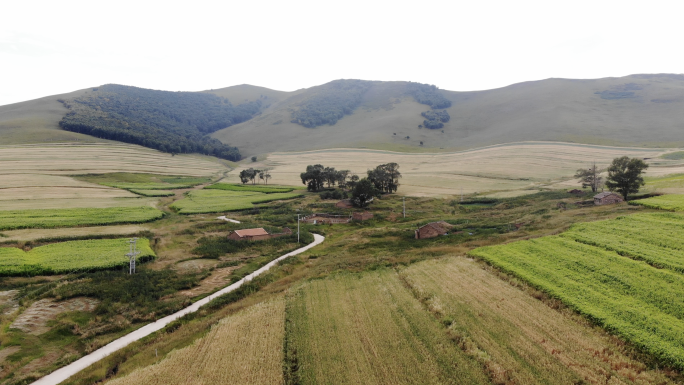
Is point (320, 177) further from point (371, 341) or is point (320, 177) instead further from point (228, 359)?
point (228, 359)

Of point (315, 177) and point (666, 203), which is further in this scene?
point (315, 177)

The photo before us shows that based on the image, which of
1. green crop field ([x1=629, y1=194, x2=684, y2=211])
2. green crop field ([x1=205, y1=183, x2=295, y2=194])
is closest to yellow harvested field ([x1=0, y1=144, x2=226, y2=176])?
green crop field ([x1=205, y1=183, x2=295, y2=194])

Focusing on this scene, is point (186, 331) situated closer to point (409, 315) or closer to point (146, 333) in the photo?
point (146, 333)

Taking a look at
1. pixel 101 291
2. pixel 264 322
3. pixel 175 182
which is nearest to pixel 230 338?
pixel 264 322

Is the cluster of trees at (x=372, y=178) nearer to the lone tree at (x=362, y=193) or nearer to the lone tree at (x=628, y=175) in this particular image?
the lone tree at (x=362, y=193)

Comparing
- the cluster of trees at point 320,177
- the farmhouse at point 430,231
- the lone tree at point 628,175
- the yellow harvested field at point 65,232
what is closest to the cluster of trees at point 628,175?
the lone tree at point 628,175

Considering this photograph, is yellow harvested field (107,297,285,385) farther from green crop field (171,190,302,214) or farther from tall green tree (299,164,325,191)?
tall green tree (299,164,325,191)

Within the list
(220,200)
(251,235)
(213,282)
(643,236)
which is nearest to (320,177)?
(220,200)
